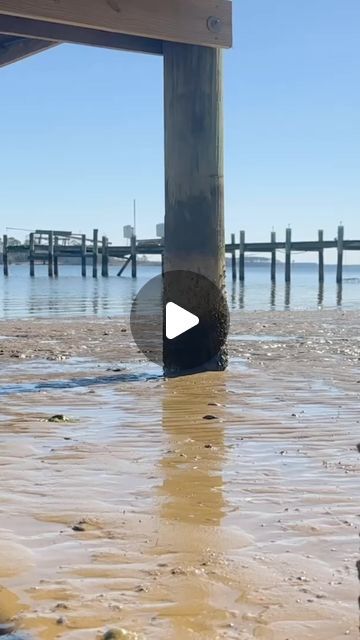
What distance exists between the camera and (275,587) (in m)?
2.82

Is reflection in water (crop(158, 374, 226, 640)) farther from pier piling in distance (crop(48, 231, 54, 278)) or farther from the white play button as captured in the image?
pier piling in distance (crop(48, 231, 54, 278))

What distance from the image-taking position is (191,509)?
3.74 metres

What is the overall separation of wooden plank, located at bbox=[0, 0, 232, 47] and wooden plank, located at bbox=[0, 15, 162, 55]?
1.29 ft

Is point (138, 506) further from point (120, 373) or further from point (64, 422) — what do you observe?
point (120, 373)

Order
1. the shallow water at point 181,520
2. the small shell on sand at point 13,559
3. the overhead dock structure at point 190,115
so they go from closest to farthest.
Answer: the shallow water at point 181,520 < the small shell on sand at point 13,559 < the overhead dock structure at point 190,115

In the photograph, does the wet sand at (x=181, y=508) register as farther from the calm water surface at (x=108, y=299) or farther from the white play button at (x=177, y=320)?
the calm water surface at (x=108, y=299)

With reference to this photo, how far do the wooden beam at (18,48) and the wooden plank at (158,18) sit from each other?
5.19 ft

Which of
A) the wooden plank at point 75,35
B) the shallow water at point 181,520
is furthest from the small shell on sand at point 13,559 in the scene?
the wooden plank at point 75,35

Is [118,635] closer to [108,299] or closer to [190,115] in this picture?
[190,115]

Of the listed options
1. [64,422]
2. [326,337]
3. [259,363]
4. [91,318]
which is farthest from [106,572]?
[91,318]

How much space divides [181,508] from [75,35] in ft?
19.2

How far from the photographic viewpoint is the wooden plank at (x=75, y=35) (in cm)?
790

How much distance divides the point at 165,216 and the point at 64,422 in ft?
9.71
